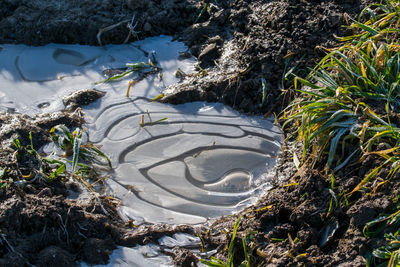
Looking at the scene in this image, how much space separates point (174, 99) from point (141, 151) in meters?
0.68

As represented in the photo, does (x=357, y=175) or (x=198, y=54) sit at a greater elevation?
(x=198, y=54)

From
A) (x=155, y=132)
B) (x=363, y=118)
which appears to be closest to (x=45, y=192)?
(x=155, y=132)

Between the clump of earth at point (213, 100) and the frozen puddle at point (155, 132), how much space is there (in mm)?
122

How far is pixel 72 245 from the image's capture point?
257 cm

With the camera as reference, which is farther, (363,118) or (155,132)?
(155,132)

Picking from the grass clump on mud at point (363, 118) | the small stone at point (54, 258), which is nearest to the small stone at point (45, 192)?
the small stone at point (54, 258)

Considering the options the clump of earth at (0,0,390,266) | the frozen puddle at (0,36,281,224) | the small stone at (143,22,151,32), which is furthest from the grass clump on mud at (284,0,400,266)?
the small stone at (143,22,151,32)

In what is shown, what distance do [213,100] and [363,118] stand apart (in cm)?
141

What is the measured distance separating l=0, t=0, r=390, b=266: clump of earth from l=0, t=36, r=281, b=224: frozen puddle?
12cm

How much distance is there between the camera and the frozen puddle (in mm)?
3016

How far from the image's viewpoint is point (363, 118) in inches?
110

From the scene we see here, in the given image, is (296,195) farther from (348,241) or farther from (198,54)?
(198,54)

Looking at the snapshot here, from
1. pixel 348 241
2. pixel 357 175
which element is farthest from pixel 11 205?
pixel 357 175

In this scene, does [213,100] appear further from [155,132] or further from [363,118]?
[363,118]
